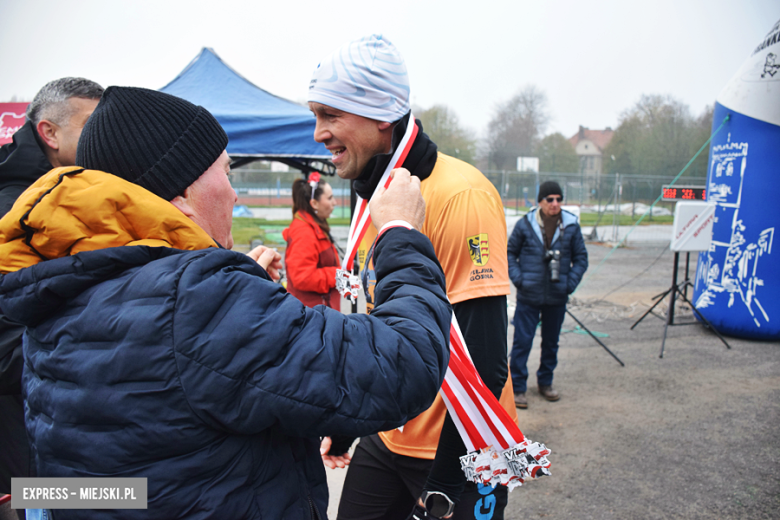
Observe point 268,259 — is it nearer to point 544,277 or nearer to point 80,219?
point 80,219

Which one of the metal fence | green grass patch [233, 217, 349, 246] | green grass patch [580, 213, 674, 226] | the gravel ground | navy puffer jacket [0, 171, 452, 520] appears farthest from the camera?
green grass patch [580, 213, 674, 226]

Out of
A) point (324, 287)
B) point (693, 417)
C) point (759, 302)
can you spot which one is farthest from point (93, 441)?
point (759, 302)

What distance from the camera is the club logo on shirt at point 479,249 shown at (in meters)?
1.63

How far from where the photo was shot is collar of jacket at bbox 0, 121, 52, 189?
7.09 ft

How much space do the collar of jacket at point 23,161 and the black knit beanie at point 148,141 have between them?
144 cm

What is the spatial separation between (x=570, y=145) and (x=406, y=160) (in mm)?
36301

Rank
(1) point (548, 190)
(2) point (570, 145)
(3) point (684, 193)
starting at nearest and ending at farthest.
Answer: (1) point (548, 190), (3) point (684, 193), (2) point (570, 145)

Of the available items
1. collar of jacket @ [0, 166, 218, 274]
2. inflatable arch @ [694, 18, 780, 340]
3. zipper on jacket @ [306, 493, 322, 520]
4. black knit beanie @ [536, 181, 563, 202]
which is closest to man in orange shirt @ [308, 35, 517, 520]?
zipper on jacket @ [306, 493, 322, 520]

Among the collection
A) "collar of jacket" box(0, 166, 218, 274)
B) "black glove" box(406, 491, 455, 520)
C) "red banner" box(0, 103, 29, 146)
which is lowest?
"black glove" box(406, 491, 455, 520)

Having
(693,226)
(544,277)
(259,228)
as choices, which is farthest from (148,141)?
(259,228)

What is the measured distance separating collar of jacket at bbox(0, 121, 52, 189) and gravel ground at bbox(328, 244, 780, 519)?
2653 millimetres

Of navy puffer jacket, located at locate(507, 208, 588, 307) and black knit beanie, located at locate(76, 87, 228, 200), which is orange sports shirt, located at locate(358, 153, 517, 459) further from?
navy puffer jacket, located at locate(507, 208, 588, 307)

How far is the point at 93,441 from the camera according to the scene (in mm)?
884

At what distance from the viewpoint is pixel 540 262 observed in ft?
16.7
